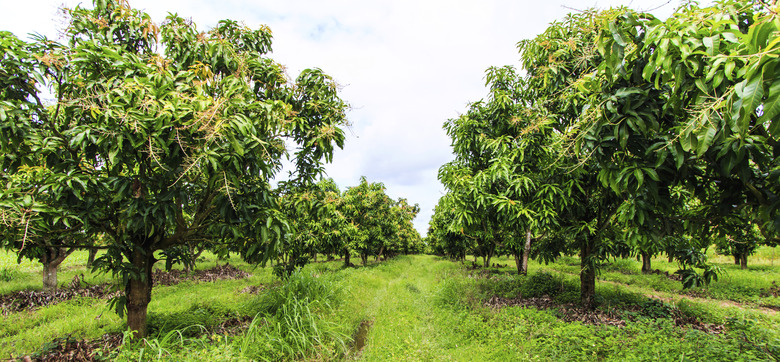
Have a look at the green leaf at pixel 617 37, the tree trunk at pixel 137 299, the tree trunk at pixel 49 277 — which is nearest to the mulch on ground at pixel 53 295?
the tree trunk at pixel 49 277

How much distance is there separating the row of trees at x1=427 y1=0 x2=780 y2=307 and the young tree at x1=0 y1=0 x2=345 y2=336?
3.57m

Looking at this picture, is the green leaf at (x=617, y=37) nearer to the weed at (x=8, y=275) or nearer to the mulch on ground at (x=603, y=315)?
the mulch on ground at (x=603, y=315)

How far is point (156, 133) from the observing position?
3023 mm

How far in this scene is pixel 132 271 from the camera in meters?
4.08

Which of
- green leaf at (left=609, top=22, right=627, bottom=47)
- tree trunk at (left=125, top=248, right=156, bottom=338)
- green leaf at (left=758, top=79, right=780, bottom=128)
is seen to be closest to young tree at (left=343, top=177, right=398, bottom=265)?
tree trunk at (left=125, top=248, right=156, bottom=338)

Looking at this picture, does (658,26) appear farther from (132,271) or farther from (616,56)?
(132,271)

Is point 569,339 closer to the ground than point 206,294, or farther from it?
farther from it

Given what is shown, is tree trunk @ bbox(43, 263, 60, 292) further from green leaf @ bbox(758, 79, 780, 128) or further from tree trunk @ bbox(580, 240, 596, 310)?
tree trunk @ bbox(580, 240, 596, 310)

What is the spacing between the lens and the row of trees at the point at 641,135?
2.23 m

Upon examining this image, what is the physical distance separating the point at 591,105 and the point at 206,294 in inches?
459

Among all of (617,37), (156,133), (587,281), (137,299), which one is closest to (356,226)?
(587,281)

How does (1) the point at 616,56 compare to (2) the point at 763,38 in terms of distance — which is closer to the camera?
(2) the point at 763,38

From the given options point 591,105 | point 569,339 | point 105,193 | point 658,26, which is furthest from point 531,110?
point 105,193

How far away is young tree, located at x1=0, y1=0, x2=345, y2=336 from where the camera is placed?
3.16m
